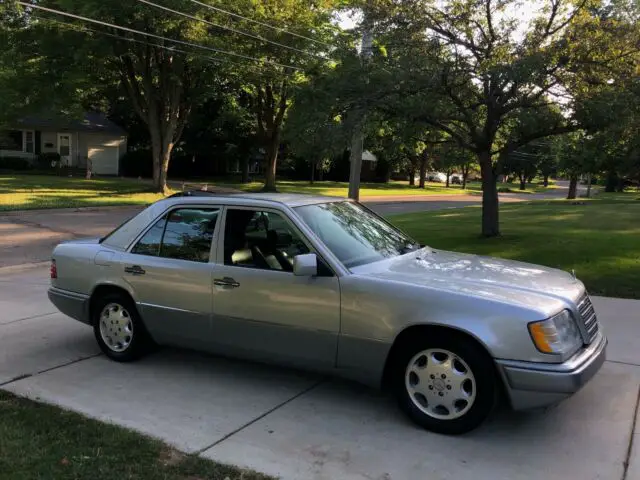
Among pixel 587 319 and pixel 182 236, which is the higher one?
pixel 182 236

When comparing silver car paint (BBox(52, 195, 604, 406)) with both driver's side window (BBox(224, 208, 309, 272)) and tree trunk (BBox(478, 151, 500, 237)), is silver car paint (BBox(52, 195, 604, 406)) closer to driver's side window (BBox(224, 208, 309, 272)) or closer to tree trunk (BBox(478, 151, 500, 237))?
driver's side window (BBox(224, 208, 309, 272))

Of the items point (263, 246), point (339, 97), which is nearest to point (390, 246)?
point (263, 246)

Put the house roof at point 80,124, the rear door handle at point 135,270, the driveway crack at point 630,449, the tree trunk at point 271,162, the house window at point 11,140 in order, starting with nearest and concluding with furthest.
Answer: the driveway crack at point 630,449 < the rear door handle at point 135,270 < the tree trunk at point 271,162 < the house window at point 11,140 < the house roof at point 80,124

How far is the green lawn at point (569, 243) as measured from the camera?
923cm

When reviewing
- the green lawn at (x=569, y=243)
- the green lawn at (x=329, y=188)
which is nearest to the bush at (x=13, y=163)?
the green lawn at (x=329, y=188)

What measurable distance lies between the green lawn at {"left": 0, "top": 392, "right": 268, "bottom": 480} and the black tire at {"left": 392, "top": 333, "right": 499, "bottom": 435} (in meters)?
1.18

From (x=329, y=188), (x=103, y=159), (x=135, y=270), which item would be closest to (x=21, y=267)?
(x=135, y=270)

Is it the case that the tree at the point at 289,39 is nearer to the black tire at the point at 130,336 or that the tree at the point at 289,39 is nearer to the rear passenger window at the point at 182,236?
the rear passenger window at the point at 182,236

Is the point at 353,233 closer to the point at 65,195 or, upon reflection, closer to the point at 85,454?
the point at 85,454

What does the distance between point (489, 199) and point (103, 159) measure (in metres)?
36.2

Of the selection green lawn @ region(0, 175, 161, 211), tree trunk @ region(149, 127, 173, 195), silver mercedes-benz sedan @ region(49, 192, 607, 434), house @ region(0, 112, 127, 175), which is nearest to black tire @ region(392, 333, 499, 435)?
silver mercedes-benz sedan @ region(49, 192, 607, 434)

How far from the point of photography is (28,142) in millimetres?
41531

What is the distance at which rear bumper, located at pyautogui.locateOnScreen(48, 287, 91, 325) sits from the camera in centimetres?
553

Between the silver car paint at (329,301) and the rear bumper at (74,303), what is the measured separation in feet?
0.60
